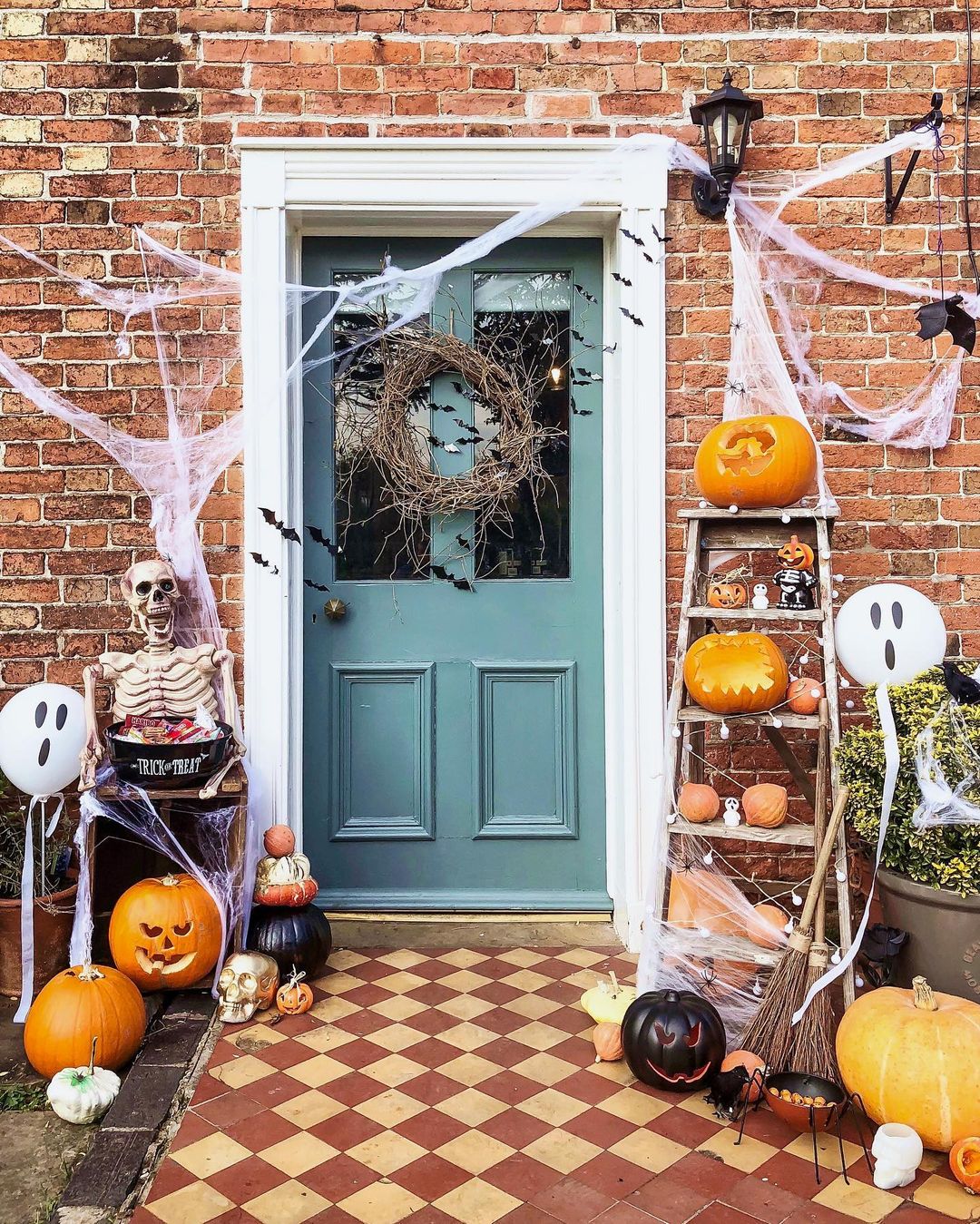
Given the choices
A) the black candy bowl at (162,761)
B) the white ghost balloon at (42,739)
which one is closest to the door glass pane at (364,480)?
the black candy bowl at (162,761)

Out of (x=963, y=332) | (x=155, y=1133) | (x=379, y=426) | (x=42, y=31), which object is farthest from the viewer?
(x=379, y=426)

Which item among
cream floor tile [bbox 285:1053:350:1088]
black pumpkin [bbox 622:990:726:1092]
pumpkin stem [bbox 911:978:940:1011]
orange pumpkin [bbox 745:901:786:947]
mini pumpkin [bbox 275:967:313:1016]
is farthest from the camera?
mini pumpkin [bbox 275:967:313:1016]

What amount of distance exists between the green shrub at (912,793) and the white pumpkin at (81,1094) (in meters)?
1.89

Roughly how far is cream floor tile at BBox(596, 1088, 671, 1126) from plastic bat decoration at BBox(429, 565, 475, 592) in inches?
65.1

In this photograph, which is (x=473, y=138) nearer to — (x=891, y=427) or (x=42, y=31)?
(x=42, y=31)

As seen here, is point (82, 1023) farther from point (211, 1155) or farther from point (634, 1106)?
point (634, 1106)

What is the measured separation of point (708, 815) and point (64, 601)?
2.06 meters

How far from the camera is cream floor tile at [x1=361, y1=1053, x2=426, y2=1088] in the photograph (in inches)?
95.1

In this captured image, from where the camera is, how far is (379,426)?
11.1ft

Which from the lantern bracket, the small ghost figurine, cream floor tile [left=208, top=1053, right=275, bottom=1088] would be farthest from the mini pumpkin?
the lantern bracket

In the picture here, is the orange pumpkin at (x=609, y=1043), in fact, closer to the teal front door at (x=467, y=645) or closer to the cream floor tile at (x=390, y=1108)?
the cream floor tile at (x=390, y=1108)

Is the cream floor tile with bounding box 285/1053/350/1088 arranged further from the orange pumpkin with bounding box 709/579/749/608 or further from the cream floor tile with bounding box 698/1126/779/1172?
the orange pumpkin with bounding box 709/579/749/608

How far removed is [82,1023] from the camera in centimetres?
246

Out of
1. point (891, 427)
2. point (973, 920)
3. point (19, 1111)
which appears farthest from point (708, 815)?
point (19, 1111)
